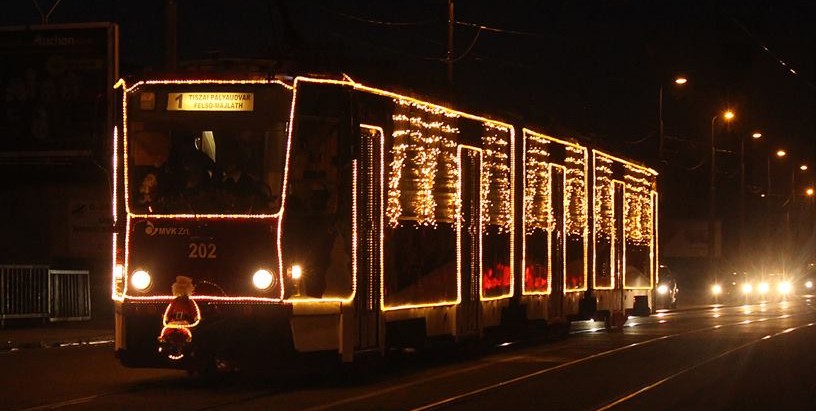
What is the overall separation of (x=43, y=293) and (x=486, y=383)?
643 inches

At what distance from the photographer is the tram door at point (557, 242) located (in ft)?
80.6

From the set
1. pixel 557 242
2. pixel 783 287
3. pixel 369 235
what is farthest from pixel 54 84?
pixel 783 287

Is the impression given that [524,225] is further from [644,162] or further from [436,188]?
[644,162]

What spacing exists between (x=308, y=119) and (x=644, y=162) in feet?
59.4

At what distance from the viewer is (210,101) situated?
52.6ft

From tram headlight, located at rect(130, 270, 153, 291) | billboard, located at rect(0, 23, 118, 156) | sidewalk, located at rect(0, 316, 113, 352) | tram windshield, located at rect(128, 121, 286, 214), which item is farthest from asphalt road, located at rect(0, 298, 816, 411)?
billboard, located at rect(0, 23, 118, 156)

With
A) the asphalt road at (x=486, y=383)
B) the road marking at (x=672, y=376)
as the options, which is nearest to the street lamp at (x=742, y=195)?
the road marking at (x=672, y=376)

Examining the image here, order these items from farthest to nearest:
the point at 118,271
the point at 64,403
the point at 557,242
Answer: the point at 557,242 < the point at 118,271 < the point at 64,403

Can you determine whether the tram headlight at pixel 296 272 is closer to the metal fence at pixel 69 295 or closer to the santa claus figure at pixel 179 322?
the santa claus figure at pixel 179 322

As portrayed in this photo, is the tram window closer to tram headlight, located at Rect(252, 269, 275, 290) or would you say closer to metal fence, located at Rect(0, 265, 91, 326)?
tram headlight, located at Rect(252, 269, 275, 290)

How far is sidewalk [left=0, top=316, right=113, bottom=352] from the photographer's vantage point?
25.3m

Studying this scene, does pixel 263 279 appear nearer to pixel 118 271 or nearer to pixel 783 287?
pixel 118 271

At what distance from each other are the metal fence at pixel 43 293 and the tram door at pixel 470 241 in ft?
43.2

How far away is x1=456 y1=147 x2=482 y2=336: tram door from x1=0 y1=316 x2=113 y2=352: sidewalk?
834 centimetres
